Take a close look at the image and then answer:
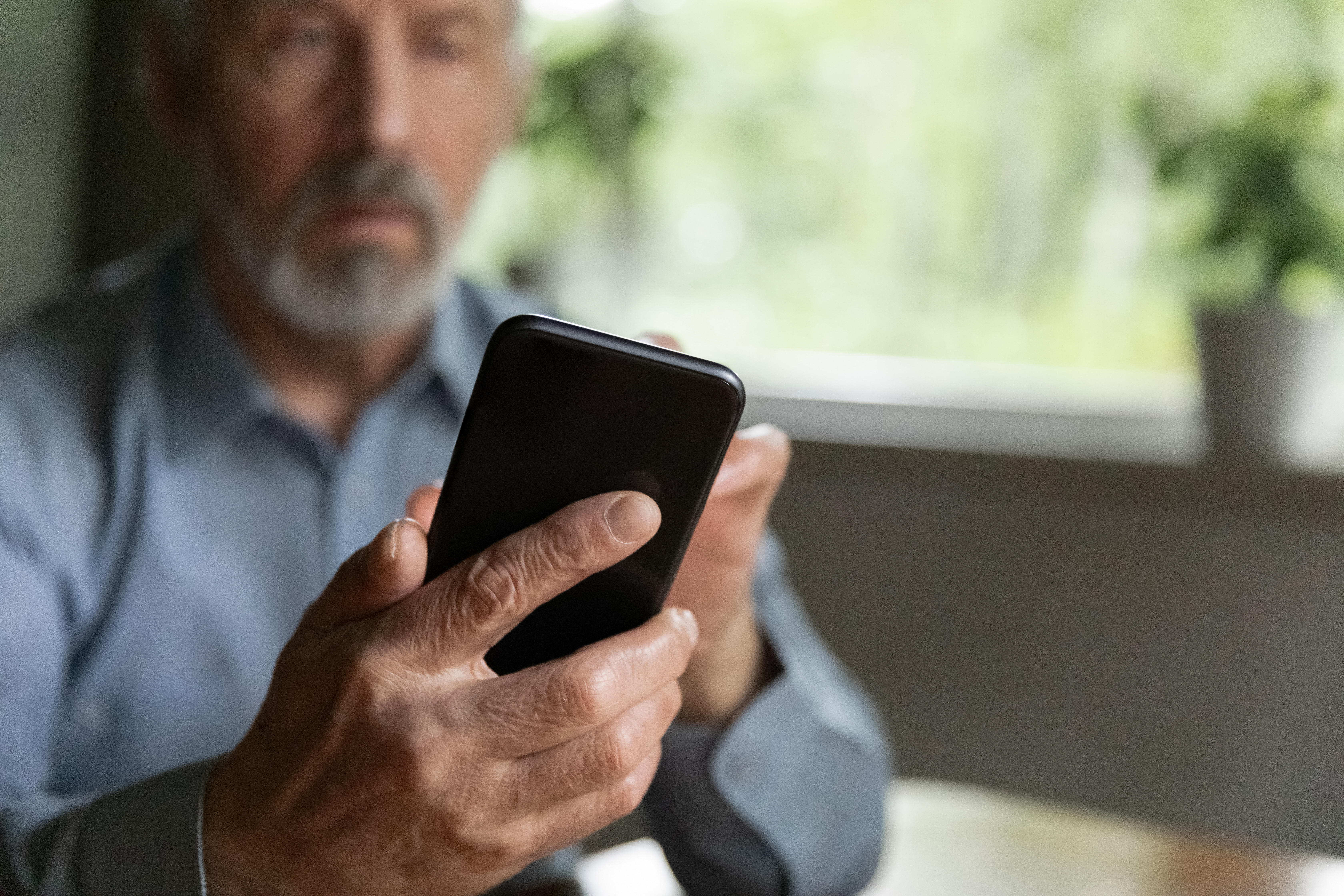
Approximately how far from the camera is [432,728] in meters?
0.44

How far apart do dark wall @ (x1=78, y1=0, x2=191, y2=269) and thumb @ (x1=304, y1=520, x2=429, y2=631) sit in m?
1.68

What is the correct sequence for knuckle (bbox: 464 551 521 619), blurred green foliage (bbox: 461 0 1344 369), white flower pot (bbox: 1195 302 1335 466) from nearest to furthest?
knuckle (bbox: 464 551 521 619)
white flower pot (bbox: 1195 302 1335 466)
blurred green foliage (bbox: 461 0 1344 369)

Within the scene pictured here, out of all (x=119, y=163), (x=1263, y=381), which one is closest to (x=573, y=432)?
(x=1263, y=381)

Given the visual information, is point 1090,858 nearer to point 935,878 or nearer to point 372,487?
point 935,878

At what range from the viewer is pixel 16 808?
580 millimetres

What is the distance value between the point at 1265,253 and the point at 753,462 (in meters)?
1.12

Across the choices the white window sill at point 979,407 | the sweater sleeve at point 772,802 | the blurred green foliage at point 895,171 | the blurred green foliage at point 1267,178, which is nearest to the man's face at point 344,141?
the sweater sleeve at point 772,802

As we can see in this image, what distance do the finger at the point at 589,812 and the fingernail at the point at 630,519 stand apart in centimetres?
12

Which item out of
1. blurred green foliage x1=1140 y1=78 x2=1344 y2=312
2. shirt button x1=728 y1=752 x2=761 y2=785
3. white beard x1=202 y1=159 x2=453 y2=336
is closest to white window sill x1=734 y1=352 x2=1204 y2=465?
blurred green foliage x1=1140 y1=78 x2=1344 y2=312

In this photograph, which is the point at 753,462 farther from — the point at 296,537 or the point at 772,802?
the point at 296,537

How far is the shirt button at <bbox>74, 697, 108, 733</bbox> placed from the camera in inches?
32.7

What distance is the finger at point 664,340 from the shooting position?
493 millimetres

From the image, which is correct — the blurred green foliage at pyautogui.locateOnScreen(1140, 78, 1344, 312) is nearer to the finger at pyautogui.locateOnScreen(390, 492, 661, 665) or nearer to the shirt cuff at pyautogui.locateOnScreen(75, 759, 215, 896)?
the finger at pyautogui.locateOnScreen(390, 492, 661, 665)

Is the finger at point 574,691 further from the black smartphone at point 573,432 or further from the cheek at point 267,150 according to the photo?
the cheek at point 267,150
